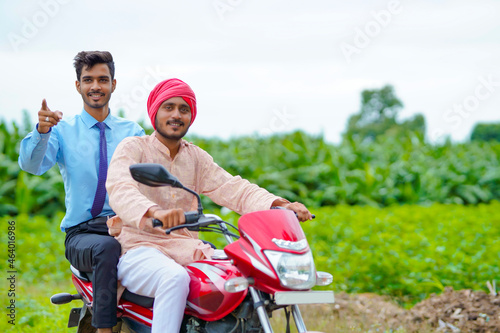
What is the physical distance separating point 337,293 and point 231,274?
12.0ft

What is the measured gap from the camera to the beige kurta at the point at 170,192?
280cm

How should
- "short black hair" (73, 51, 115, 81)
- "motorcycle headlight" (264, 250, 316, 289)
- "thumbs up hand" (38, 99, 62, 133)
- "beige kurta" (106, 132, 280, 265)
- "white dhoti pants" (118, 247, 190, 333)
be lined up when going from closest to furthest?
"motorcycle headlight" (264, 250, 316, 289)
"white dhoti pants" (118, 247, 190, 333)
"beige kurta" (106, 132, 280, 265)
"thumbs up hand" (38, 99, 62, 133)
"short black hair" (73, 51, 115, 81)

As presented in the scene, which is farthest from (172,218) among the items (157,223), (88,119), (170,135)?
(88,119)

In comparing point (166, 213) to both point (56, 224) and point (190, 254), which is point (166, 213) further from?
point (56, 224)

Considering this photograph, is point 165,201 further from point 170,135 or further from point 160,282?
point 160,282

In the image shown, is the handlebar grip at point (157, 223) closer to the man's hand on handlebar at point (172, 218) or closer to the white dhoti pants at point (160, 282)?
the man's hand on handlebar at point (172, 218)

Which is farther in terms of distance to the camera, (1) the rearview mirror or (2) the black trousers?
(2) the black trousers

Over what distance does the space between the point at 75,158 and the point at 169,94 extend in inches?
39.6

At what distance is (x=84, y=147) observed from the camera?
12.0 ft

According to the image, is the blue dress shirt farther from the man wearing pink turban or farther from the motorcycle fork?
the motorcycle fork

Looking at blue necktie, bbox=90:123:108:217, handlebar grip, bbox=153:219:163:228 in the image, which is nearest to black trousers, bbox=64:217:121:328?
blue necktie, bbox=90:123:108:217

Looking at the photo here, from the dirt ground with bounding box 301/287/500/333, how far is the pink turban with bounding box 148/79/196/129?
261 centimetres

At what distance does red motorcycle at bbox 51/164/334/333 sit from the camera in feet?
7.63

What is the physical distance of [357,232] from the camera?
318 inches
